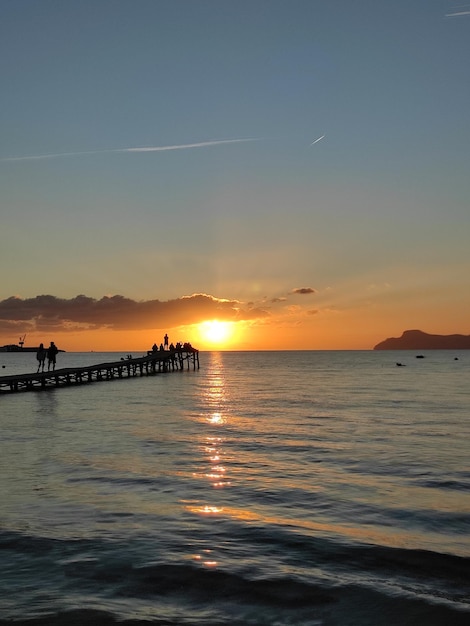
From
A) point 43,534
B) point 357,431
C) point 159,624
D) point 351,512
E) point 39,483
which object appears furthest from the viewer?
point 357,431

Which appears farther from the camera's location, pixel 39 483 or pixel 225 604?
pixel 39 483

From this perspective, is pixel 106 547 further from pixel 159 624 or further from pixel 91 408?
pixel 91 408

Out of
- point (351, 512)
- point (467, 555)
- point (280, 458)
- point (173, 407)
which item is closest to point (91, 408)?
point (173, 407)

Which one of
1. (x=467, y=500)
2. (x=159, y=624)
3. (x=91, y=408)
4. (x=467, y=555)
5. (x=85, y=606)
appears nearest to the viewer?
(x=159, y=624)

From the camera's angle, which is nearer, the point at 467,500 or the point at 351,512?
the point at 351,512

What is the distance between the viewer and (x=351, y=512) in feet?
36.9

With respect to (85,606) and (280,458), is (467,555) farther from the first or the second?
(280,458)

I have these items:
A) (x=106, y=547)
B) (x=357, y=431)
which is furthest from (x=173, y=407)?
(x=106, y=547)

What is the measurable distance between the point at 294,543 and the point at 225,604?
270 cm

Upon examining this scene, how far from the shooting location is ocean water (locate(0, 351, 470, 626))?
264 inches

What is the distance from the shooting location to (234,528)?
10.0m

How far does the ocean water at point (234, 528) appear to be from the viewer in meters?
6.70

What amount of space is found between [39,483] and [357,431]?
14.3 m

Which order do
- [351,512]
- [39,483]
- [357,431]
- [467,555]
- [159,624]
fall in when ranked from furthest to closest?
[357,431]
[39,483]
[351,512]
[467,555]
[159,624]
